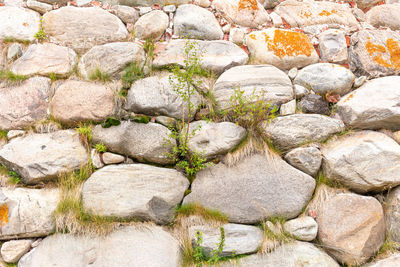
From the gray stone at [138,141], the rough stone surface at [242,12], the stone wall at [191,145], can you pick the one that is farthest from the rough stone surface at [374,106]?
the gray stone at [138,141]

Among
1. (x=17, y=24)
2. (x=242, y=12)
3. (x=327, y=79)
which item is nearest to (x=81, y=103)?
(x=17, y=24)

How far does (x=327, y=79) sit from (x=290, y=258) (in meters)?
2.09

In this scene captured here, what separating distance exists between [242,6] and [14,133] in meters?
3.37

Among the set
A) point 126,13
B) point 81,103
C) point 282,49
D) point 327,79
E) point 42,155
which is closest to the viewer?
point 42,155

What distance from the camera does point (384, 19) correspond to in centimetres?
409

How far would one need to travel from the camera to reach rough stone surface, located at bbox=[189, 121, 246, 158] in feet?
10.2

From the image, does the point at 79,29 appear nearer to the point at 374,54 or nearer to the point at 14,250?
the point at 14,250

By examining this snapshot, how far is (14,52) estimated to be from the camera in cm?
348

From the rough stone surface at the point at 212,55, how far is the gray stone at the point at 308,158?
4.39 ft

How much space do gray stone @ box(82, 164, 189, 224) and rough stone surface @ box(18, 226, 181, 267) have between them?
18 cm

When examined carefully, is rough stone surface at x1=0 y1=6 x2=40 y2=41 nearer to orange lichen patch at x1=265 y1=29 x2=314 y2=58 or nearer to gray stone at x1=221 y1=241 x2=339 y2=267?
orange lichen patch at x1=265 y1=29 x2=314 y2=58

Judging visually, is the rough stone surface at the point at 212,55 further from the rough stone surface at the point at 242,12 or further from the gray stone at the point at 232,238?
the gray stone at the point at 232,238

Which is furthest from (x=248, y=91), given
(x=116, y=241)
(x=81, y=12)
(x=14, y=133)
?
(x=14, y=133)

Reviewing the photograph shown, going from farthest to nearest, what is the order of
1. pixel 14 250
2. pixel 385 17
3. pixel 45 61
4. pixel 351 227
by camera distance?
pixel 385 17 < pixel 45 61 < pixel 351 227 < pixel 14 250
